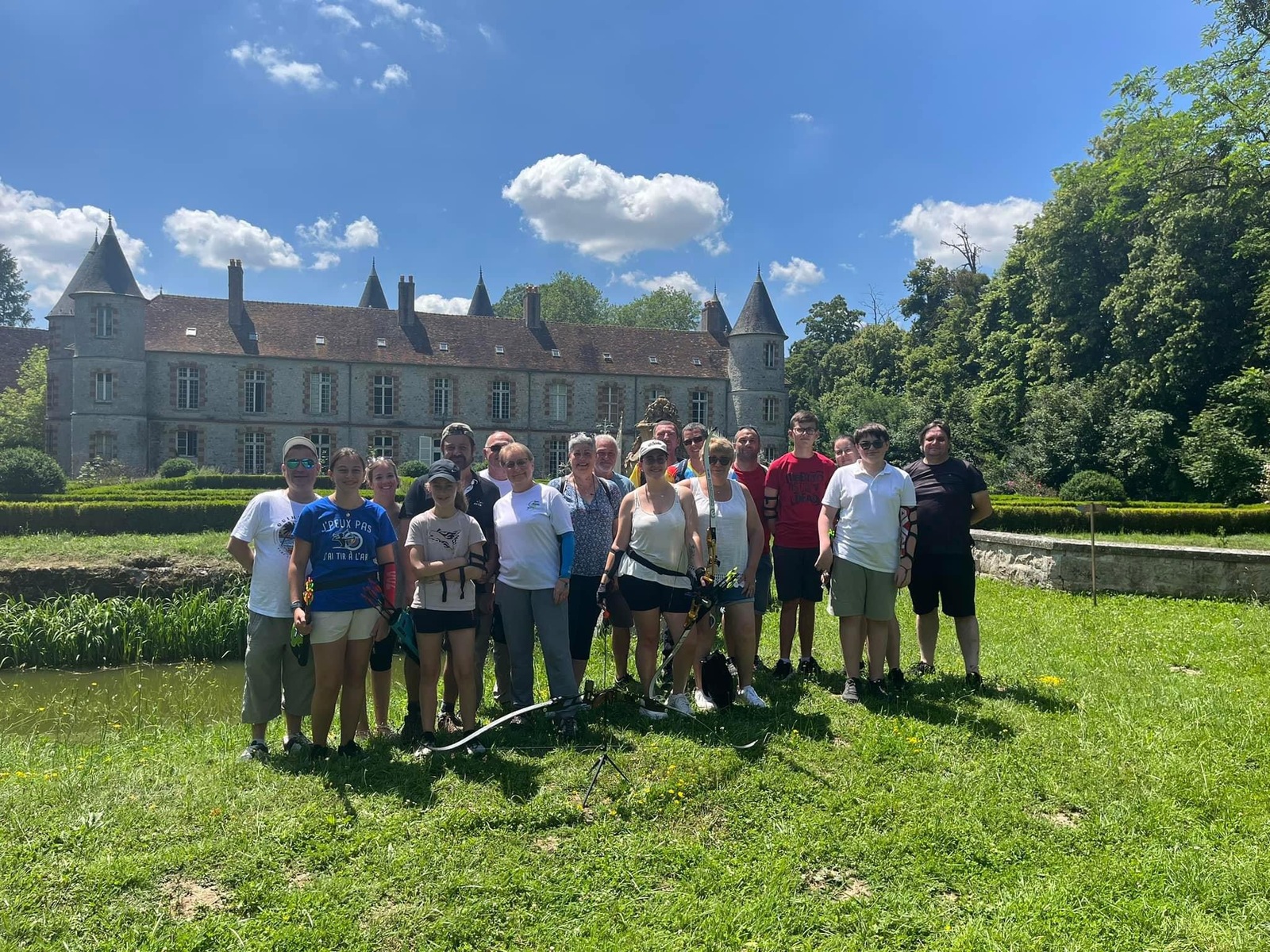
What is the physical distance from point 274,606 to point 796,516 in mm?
3453

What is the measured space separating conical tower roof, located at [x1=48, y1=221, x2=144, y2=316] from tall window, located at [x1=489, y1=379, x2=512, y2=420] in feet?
48.2

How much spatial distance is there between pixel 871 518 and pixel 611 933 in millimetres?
3116

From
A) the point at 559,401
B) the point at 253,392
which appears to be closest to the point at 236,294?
the point at 253,392

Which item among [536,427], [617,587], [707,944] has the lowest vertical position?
[707,944]

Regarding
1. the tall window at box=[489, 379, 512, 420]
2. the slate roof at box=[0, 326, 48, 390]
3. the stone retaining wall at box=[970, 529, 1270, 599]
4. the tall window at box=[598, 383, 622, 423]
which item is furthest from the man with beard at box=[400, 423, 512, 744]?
the slate roof at box=[0, 326, 48, 390]

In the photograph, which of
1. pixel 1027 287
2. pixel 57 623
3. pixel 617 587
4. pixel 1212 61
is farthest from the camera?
pixel 1027 287

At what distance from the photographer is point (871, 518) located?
5102mm

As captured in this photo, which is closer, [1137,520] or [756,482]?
[756,482]

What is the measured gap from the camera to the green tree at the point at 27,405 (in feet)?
107

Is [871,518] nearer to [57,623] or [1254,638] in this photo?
[1254,638]

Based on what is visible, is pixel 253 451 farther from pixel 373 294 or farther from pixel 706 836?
pixel 706 836

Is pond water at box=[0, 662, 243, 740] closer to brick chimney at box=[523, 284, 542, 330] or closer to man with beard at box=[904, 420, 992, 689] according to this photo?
man with beard at box=[904, 420, 992, 689]

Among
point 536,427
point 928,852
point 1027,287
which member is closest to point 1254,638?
point 928,852

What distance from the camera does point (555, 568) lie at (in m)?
4.77
